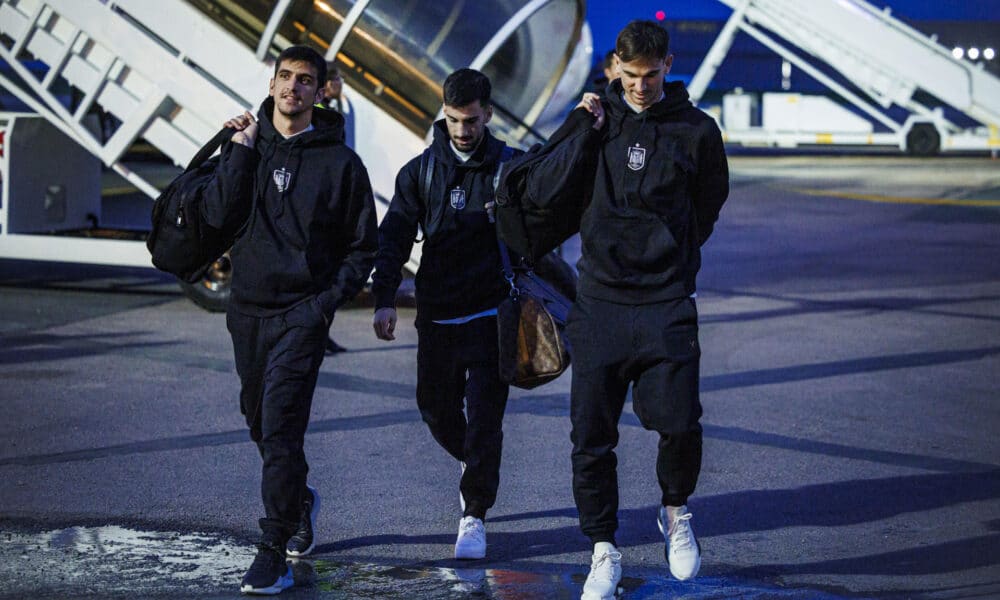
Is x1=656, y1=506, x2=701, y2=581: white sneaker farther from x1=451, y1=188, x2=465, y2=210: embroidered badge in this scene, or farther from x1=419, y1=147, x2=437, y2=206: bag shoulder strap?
x1=419, y1=147, x2=437, y2=206: bag shoulder strap

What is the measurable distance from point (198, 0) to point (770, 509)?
6.59 m

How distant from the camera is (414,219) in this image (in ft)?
17.8

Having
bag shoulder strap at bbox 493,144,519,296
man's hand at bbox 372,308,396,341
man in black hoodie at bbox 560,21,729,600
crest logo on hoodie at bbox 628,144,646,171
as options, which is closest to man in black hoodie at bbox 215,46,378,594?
man's hand at bbox 372,308,396,341

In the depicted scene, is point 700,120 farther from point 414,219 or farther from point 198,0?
point 198,0

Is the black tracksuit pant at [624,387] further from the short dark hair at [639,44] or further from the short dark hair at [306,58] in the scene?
the short dark hair at [306,58]

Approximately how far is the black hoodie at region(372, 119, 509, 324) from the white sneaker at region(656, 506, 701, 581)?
110cm

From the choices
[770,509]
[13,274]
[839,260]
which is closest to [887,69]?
[839,260]

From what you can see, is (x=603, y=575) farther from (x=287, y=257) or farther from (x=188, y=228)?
(x=188, y=228)

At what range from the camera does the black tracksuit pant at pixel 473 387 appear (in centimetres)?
539

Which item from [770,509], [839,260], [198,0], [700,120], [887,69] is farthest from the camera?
[887,69]

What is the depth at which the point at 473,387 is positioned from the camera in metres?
5.42

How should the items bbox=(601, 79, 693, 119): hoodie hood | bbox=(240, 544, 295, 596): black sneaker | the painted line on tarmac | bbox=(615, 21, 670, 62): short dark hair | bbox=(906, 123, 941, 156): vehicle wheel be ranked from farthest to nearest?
bbox=(906, 123, 941, 156): vehicle wheel, the painted line on tarmac, bbox=(240, 544, 295, 596): black sneaker, bbox=(601, 79, 693, 119): hoodie hood, bbox=(615, 21, 670, 62): short dark hair

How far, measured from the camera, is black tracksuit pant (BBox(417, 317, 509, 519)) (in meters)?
5.39

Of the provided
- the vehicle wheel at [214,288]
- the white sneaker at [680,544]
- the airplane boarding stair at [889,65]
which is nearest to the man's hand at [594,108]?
the white sneaker at [680,544]
